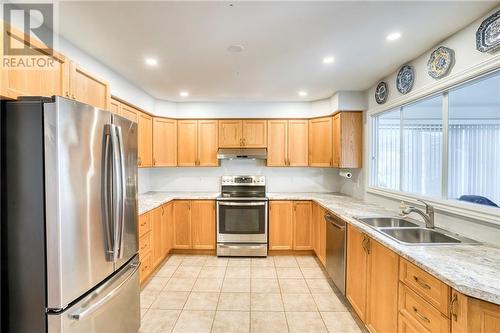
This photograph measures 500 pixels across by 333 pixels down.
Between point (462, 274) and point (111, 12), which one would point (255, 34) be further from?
point (462, 274)

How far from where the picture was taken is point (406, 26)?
190 cm

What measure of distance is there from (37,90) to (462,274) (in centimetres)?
265

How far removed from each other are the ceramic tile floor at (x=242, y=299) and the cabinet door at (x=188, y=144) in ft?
5.58

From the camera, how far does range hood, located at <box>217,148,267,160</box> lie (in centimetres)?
415

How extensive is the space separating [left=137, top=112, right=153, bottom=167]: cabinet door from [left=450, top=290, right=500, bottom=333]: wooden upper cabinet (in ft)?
11.1

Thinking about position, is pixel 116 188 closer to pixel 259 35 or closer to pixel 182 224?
pixel 259 35

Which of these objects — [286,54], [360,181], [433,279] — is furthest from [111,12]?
[360,181]

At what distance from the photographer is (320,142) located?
4156 mm

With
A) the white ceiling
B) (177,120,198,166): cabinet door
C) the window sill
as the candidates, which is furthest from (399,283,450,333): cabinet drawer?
(177,120,198,166): cabinet door

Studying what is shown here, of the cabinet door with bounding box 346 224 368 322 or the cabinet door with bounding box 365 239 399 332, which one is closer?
the cabinet door with bounding box 365 239 399 332

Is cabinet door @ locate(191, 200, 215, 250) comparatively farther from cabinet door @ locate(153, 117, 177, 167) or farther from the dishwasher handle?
the dishwasher handle

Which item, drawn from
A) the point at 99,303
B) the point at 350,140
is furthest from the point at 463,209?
the point at 99,303

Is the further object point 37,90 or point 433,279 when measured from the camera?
point 37,90

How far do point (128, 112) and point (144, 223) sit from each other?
1.45m
